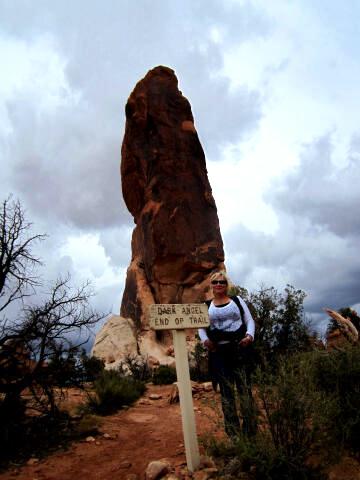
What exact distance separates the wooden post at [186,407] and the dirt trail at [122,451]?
0.76 feet

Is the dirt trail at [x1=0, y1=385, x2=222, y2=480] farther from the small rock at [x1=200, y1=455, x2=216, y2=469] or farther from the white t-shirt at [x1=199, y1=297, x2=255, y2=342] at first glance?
the white t-shirt at [x1=199, y1=297, x2=255, y2=342]

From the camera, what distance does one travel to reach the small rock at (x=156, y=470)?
4034 mm

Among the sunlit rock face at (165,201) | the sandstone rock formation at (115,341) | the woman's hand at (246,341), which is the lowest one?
the woman's hand at (246,341)

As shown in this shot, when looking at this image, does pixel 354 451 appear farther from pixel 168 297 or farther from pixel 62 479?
pixel 168 297

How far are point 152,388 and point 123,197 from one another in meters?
15.1

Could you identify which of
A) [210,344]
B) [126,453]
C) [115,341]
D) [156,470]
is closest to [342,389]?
[210,344]

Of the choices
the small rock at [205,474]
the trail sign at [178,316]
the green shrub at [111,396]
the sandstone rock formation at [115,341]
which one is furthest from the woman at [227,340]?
the sandstone rock formation at [115,341]

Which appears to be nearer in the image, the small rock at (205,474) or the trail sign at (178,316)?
the small rock at (205,474)

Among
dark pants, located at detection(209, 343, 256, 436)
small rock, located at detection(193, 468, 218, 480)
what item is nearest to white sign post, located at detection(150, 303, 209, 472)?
small rock, located at detection(193, 468, 218, 480)

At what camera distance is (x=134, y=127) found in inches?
920

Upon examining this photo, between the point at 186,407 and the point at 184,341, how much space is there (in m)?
0.64

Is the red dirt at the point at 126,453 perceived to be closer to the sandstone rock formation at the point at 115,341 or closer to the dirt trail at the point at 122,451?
the dirt trail at the point at 122,451

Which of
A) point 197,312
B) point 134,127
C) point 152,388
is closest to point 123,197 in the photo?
point 134,127

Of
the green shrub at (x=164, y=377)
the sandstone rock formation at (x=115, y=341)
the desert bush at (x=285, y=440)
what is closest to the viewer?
the desert bush at (x=285, y=440)
